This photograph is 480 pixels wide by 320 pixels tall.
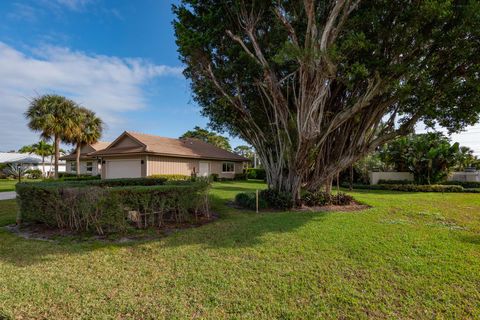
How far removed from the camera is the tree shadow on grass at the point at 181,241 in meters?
4.82

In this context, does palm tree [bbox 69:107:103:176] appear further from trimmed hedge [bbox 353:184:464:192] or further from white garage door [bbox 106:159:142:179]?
trimmed hedge [bbox 353:184:464:192]

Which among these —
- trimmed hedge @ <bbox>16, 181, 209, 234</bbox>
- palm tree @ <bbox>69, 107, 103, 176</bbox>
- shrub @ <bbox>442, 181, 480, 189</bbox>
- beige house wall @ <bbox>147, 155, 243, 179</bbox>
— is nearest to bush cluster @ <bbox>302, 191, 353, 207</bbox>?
trimmed hedge @ <bbox>16, 181, 209, 234</bbox>

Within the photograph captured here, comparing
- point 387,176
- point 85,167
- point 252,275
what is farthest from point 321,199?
point 85,167

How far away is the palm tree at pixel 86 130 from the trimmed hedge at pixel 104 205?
17469 mm

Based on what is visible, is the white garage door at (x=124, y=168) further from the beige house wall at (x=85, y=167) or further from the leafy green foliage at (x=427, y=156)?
the leafy green foliage at (x=427, y=156)

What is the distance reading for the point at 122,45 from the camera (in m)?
11.3

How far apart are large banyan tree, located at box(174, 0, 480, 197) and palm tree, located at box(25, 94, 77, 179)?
15.0 m

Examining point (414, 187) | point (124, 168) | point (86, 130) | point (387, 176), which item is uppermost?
point (86, 130)

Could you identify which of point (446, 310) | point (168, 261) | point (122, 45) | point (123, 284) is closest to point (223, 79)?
point (122, 45)

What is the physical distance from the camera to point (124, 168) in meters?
20.2

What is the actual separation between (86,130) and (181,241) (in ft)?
75.6

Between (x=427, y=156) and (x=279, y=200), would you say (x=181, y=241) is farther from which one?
(x=427, y=156)

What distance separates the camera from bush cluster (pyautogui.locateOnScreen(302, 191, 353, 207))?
10305 mm

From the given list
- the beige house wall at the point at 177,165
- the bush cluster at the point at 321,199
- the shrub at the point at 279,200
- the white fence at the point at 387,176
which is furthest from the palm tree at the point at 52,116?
the white fence at the point at 387,176
